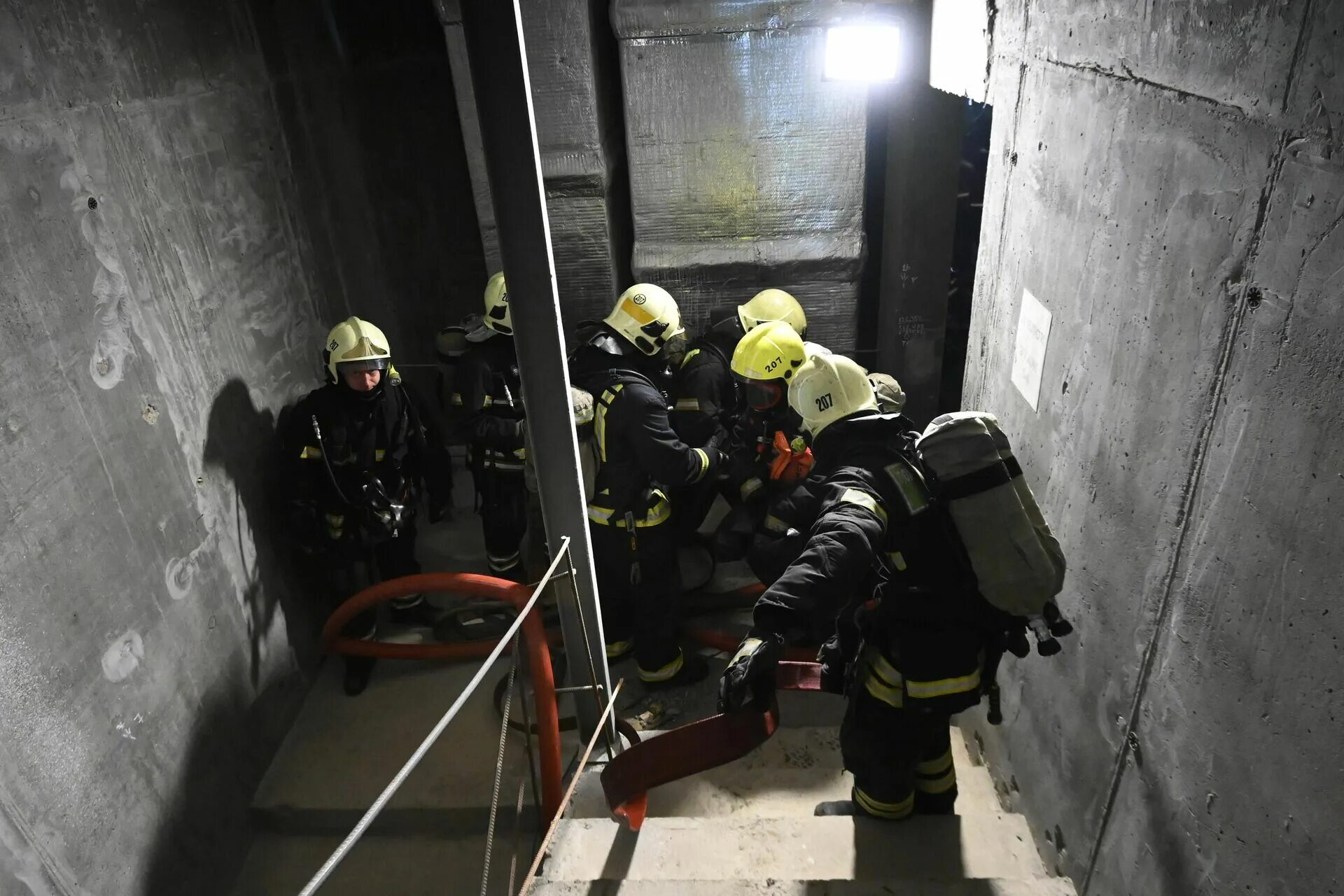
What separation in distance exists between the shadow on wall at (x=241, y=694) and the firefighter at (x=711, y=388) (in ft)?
7.82

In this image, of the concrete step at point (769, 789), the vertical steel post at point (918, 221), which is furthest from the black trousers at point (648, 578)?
the vertical steel post at point (918, 221)

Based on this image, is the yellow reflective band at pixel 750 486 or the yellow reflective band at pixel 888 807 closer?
the yellow reflective band at pixel 888 807

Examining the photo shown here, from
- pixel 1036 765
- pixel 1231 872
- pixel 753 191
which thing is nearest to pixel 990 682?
pixel 1036 765

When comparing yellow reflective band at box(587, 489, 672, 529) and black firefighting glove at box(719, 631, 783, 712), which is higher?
black firefighting glove at box(719, 631, 783, 712)

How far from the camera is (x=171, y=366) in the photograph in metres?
3.78

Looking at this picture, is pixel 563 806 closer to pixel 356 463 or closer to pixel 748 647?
pixel 748 647

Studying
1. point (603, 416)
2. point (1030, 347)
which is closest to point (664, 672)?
point (603, 416)

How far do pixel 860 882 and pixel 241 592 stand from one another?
3.35m

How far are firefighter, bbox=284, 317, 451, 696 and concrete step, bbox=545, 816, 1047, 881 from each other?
2.30 metres

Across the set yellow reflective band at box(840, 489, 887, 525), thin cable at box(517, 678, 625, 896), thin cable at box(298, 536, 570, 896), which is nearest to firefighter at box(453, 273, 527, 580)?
thin cable at box(517, 678, 625, 896)

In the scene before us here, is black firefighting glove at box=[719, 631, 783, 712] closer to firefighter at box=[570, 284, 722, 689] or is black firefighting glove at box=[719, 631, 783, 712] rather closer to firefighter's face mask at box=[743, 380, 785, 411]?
firefighter at box=[570, 284, 722, 689]

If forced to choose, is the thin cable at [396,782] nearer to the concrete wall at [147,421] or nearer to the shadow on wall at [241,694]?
the concrete wall at [147,421]

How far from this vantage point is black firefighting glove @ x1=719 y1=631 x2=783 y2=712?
112 inches

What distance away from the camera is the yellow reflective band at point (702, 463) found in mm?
4500
